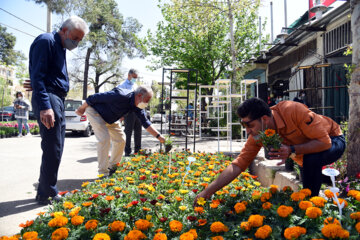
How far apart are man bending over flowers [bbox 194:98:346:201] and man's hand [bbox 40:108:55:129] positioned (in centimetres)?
181

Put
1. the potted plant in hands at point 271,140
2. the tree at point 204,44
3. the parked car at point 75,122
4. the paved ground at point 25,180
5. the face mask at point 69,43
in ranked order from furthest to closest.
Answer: the tree at point 204,44, the parked car at point 75,122, the face mask at point 69,43, the paved ground at point 25,180, the potted plant in hands at point 271,140

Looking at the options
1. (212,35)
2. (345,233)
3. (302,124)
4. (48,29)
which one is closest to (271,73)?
(212,35)

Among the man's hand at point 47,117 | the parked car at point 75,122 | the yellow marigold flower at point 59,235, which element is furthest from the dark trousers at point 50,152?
the parked car at point 75,122

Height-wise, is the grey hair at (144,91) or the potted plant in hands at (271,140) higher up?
the grey hair at (144,91)

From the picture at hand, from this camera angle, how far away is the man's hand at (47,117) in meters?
2.83

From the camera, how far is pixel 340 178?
3.09m

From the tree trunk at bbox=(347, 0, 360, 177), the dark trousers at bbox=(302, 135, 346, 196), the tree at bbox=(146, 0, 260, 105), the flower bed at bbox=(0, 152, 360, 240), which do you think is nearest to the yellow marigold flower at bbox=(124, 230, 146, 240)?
the flower bed at bbox=(0, 152, 360, 240)

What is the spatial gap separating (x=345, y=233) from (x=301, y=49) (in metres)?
12.7

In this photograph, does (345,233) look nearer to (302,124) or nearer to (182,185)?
(302,124)

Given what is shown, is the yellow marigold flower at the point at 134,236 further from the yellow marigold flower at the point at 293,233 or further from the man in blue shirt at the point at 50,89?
the man in blue shirt at the point at 50,89

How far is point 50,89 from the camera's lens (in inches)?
122

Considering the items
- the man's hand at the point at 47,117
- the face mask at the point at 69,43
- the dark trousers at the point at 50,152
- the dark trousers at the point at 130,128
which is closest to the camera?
the man's hand at the point at 47,117

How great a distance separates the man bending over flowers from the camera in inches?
87.0

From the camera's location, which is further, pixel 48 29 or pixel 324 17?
pixel 48 29
